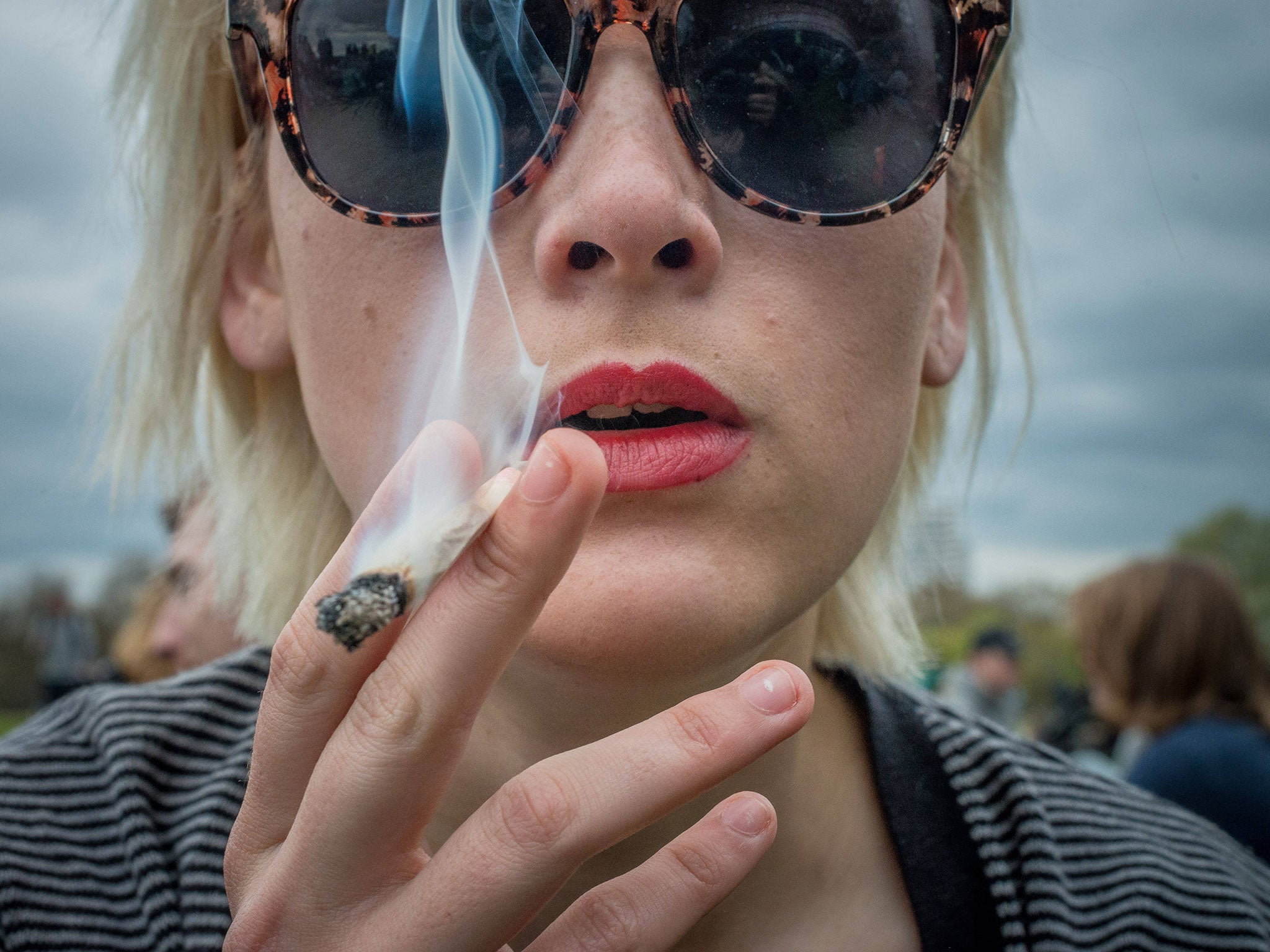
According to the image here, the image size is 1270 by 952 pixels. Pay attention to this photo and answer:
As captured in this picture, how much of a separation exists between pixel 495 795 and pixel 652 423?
2.17 ft

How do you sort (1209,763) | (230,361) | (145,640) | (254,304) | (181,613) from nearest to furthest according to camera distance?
(254,304) < (230,361) < (1209,763) < (181,613) < (145,640)

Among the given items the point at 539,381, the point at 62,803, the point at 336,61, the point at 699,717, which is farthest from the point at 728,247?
the point at 62,803

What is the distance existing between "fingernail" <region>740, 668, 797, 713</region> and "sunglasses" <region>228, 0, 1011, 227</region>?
825mm

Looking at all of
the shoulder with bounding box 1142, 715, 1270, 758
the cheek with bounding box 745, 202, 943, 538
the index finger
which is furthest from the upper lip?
the shoulder with bounding box 1142, 715, 1270, 758

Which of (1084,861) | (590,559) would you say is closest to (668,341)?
(590,559)

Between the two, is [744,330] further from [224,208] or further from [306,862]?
[224,208]

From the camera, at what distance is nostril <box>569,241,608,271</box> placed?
156 cm

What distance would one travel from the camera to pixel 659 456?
157 cm

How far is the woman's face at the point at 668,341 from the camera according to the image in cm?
153

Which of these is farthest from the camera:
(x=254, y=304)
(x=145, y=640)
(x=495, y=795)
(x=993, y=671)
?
(x=993, y=671)

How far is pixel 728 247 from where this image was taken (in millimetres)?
1664

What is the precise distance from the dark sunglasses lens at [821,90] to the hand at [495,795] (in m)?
0.79

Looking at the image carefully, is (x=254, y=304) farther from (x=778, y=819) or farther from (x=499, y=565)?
(x=778, y=819)

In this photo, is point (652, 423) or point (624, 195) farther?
point (652, 423)
